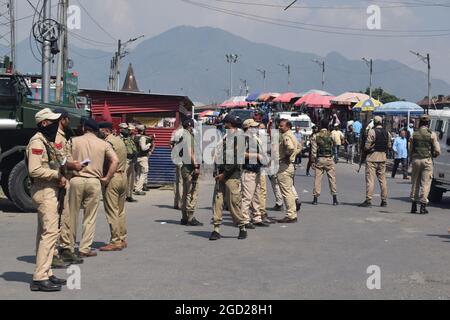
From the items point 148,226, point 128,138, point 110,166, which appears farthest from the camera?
point 128,138

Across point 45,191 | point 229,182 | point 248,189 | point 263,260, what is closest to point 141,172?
point 248,189

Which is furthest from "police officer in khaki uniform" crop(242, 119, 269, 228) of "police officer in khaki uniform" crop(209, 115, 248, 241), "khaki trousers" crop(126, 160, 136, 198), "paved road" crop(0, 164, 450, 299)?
"khaki trousers" crop(126, 160, 136, 198)

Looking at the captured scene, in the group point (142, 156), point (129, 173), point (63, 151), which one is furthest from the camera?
point (142, 156)

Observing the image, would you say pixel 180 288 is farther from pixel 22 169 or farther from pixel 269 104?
pixel 269 104

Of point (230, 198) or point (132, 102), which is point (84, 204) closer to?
point (230, 198)

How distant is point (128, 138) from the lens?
16.2 m

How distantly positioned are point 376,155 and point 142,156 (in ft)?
18.6

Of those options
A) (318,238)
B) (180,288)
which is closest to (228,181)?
(318,238)

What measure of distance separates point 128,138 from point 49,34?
26.5 ft

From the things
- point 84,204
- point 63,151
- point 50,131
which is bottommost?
point 84,204

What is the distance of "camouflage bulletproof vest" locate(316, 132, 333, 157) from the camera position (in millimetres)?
15859

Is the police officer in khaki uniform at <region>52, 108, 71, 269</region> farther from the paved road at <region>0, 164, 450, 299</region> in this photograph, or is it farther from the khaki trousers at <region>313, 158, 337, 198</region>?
the khaki trousers at <region>313, 158, 337, 198</region>

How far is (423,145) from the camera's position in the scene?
14.8 metres

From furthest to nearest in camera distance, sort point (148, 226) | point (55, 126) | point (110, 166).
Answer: point (148, 226), point (110, 166), point (55, 126)
